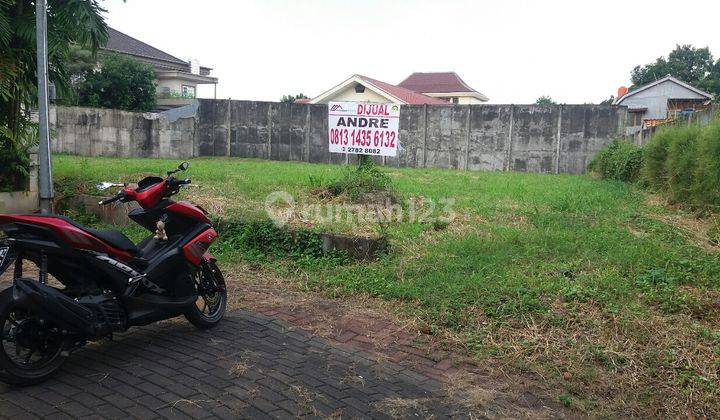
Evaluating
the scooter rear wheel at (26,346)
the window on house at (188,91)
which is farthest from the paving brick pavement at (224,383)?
the window on house at (188,91)

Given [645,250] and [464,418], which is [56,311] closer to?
[464,418]

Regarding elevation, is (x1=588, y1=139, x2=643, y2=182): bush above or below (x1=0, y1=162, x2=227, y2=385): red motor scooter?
above

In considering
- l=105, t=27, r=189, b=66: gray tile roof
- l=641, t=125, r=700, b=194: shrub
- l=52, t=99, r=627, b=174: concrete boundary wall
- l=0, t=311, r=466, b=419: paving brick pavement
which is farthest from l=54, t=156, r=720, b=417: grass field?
l=105, t=27, r=189, b=66: gray tile roof

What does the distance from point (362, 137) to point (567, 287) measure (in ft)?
13.5

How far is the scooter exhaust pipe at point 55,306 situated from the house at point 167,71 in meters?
23.8

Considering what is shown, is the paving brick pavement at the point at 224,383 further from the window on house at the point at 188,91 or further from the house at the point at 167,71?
the window on house at the point at 188,91

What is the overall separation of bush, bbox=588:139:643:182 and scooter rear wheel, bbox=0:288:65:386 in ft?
38.2

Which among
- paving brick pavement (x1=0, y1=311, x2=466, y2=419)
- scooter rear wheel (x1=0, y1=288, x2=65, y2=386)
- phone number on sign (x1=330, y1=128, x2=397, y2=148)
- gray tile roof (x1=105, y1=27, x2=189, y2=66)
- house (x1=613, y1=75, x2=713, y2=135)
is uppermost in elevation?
gray tile roof (x1=105, y1=27, x2=189, y2=66)

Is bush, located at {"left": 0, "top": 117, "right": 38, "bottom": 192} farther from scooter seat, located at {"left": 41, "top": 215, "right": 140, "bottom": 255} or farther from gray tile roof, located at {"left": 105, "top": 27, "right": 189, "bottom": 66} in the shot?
gray tile roof, located at {"left": 105, "top": 27, "right": 189, "bottom": 66}

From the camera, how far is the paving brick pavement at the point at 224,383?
3045 mm

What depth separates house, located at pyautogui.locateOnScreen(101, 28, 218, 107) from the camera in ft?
86.8

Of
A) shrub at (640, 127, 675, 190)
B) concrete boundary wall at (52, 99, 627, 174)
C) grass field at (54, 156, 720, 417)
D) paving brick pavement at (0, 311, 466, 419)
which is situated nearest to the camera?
paving brick pavement at (0, 311, 466, 419)

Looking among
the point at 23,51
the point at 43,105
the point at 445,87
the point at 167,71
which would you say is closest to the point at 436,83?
the point at 445,87

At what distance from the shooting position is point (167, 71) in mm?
28047
